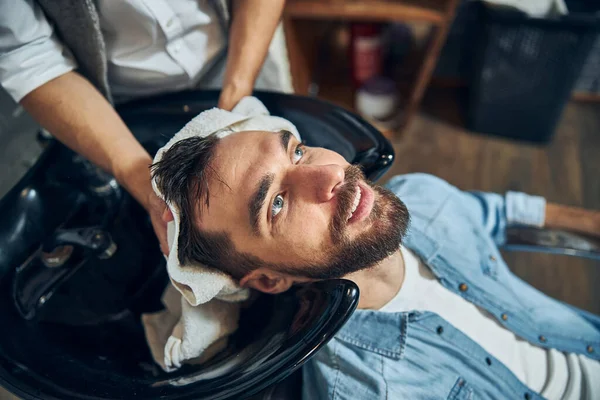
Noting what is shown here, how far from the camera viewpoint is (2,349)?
2.66ft

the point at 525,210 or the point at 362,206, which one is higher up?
the point at 362,206

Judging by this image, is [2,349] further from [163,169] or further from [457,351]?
[457,351]

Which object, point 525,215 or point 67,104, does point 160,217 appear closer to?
point 67,104

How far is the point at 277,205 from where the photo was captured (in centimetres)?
86

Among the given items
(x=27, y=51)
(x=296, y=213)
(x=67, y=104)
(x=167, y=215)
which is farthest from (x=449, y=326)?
(x=27, y=51)

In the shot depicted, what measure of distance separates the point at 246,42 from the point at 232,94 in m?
0.15

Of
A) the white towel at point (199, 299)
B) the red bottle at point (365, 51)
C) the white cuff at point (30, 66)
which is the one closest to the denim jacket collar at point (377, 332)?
the white towel at point (199, 299)

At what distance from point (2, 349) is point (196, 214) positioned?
425 millimetres

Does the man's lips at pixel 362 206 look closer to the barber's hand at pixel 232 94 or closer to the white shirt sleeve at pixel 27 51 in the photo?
the barber's hand at pixel 232 94

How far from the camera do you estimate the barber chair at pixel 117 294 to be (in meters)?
0.78

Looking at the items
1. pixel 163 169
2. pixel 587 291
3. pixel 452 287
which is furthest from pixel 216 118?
pixel 587 291

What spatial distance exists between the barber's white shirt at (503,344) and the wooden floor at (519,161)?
29.2 inches

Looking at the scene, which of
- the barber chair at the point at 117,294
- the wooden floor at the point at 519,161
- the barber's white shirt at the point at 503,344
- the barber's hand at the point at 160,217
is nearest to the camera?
the barber chair at the point at 117,294

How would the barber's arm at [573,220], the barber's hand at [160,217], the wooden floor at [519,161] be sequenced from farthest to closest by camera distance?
the wooden floor at [519,161]
the barber's arm at [573,220]
the barber's hand at [160,217]
